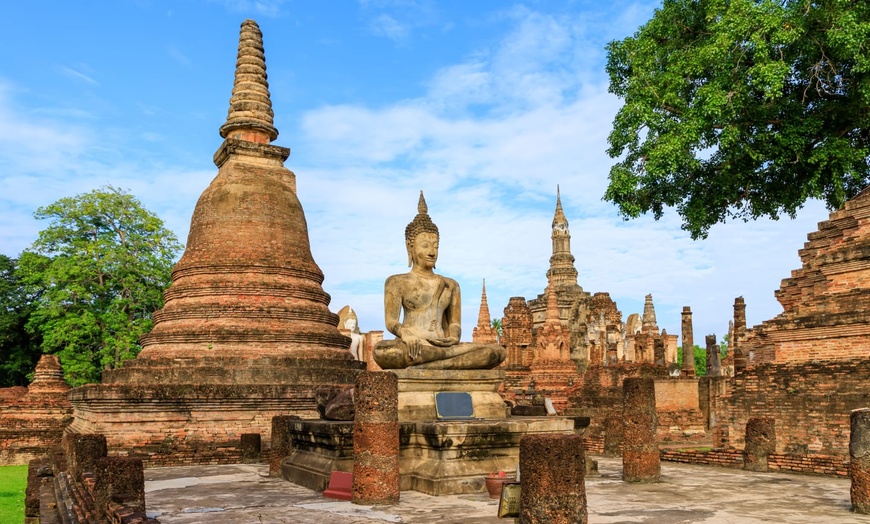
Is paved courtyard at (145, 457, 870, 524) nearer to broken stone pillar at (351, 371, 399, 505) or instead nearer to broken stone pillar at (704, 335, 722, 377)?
broken stone pillar at (351, 371, 399, 505)

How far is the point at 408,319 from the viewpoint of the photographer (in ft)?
34.6

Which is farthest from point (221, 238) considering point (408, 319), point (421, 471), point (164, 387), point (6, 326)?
point (6, 326)

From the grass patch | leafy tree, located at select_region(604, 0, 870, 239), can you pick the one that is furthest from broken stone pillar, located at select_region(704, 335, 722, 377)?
the grass patch

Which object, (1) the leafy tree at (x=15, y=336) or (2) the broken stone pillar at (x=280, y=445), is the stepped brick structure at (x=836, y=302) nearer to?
(2) the broken stone pillar at (x=280, y=445)

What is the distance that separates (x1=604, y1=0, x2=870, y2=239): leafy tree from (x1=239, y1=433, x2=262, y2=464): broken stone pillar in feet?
30.9

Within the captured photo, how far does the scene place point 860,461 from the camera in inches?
311

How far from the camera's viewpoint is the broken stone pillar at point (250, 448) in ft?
48.0

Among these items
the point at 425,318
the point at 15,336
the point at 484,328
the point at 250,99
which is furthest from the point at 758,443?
the point at 484,328

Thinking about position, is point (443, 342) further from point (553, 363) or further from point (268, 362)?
point (553, 363)

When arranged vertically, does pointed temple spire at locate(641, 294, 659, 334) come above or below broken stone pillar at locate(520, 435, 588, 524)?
above

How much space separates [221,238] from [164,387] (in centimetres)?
444

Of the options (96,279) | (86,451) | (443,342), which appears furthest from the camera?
(96,279)

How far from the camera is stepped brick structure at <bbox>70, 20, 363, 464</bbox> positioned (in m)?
15.5

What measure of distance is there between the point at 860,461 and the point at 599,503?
2.68 metres
